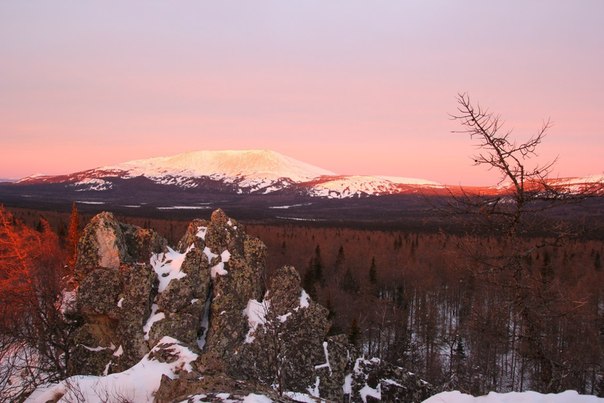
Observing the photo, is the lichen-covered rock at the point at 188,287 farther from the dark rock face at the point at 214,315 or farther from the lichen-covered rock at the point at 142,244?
the lichen-covered rock at the point at 142,244

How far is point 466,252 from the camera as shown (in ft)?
29.9

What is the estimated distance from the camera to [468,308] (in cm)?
4812

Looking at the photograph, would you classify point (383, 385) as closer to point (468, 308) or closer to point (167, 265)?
point (167, 265)

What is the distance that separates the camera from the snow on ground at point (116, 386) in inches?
320

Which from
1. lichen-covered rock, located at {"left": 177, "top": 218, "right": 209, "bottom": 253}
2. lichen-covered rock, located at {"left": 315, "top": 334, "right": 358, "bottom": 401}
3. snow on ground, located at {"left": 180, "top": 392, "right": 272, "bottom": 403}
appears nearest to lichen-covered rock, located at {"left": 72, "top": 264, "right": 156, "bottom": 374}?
lichen-covered rock, located at {"left": 177, "top": 218, "right": 209, "bottom": 253}

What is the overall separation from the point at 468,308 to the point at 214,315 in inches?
1403

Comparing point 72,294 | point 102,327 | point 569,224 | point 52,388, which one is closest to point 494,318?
point 569,224

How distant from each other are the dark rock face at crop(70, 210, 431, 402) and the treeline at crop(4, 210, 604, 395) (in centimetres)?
587

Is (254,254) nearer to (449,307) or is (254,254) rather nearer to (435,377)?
(435,377)

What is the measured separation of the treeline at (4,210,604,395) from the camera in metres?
8.84

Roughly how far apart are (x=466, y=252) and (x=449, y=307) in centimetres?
6800

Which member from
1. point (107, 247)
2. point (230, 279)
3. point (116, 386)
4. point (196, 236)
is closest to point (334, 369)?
point (230, 279)

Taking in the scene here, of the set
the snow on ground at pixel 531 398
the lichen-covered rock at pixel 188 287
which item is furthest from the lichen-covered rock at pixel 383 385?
the snow on ground at pixel 531 398

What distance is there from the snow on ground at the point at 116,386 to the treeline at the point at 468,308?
6.78 metres
